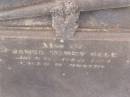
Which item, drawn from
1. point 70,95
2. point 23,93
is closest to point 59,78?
point 70,95

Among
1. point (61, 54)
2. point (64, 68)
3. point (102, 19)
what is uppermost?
point (102, 19)

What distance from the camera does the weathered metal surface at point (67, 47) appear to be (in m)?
2.53

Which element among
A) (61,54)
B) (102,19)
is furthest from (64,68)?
(102,19)

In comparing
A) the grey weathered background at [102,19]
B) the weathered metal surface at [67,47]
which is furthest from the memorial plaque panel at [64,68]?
the grey weathered background at [102,19]

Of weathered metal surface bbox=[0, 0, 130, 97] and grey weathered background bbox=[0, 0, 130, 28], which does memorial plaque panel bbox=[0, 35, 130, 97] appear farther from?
grey weathered background bbox=[0, 0, 130, 28]

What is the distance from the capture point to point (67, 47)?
260 cm

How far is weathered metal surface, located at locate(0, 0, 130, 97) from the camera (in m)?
2.53

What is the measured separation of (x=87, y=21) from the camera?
8.43 ft

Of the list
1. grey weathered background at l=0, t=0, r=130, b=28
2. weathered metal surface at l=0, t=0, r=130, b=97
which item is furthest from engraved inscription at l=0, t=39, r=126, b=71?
grey weathered background at l=0, t=0, r=130, b=28

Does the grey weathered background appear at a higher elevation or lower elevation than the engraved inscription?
higher

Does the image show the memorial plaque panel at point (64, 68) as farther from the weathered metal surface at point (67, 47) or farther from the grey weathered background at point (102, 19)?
the grey weathered background at point (102, 19)

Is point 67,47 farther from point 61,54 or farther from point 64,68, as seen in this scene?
point 64,68

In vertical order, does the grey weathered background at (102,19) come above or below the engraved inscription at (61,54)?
above

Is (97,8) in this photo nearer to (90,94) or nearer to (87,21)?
(87,21)
